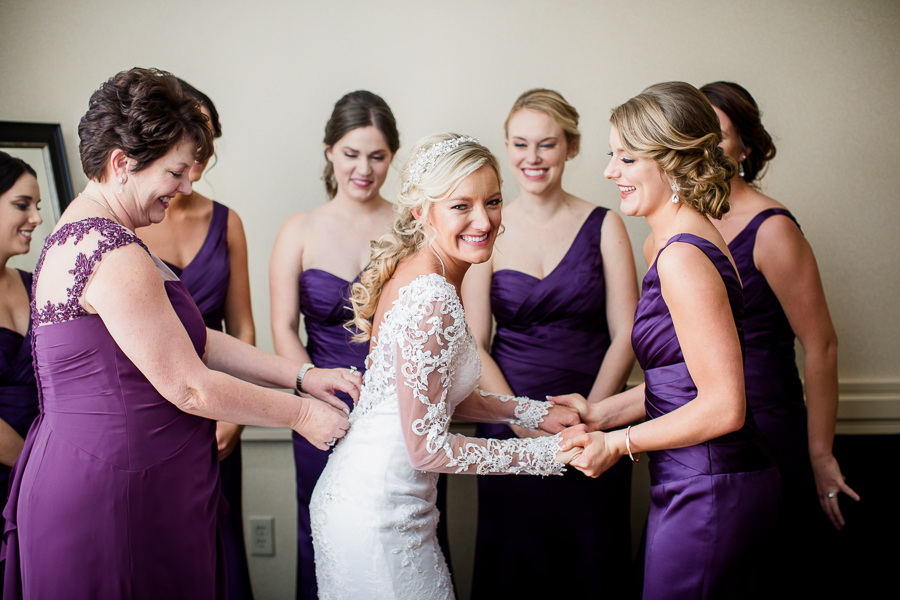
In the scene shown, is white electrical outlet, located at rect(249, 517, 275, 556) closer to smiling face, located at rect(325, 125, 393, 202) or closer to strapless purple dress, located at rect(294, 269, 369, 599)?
strapless purple dress, located at rect(294, 269, 369, 599)

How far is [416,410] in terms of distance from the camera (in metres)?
1.54

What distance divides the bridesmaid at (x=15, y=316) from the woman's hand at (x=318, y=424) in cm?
100

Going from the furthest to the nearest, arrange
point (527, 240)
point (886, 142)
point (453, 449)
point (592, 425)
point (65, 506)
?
point (886, 142) → point (527, 240) → point (592, 425) → point (453, 449) → point (65, 506)

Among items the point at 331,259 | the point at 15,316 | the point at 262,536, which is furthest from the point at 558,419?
the point at 262,536

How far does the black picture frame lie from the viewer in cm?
288

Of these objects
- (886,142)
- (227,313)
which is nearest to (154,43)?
(227,313)

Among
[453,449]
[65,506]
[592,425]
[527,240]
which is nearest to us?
[65,506]

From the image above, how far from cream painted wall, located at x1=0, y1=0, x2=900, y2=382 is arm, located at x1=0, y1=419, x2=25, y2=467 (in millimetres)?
1542

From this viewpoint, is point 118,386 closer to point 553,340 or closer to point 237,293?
point 237,293

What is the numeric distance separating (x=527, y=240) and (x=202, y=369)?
4.82 feet

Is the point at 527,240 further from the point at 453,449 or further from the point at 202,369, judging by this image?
the point at 202,369

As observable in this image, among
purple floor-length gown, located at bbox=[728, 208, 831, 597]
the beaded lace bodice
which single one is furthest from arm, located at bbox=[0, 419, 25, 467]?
purple floor-length gown, located at bbox=[728, 208, 831, 597]

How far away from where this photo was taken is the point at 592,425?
209cm

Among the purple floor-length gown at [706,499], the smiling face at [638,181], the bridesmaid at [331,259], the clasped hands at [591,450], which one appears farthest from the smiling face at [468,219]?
the bridesmaid at [331,259]
